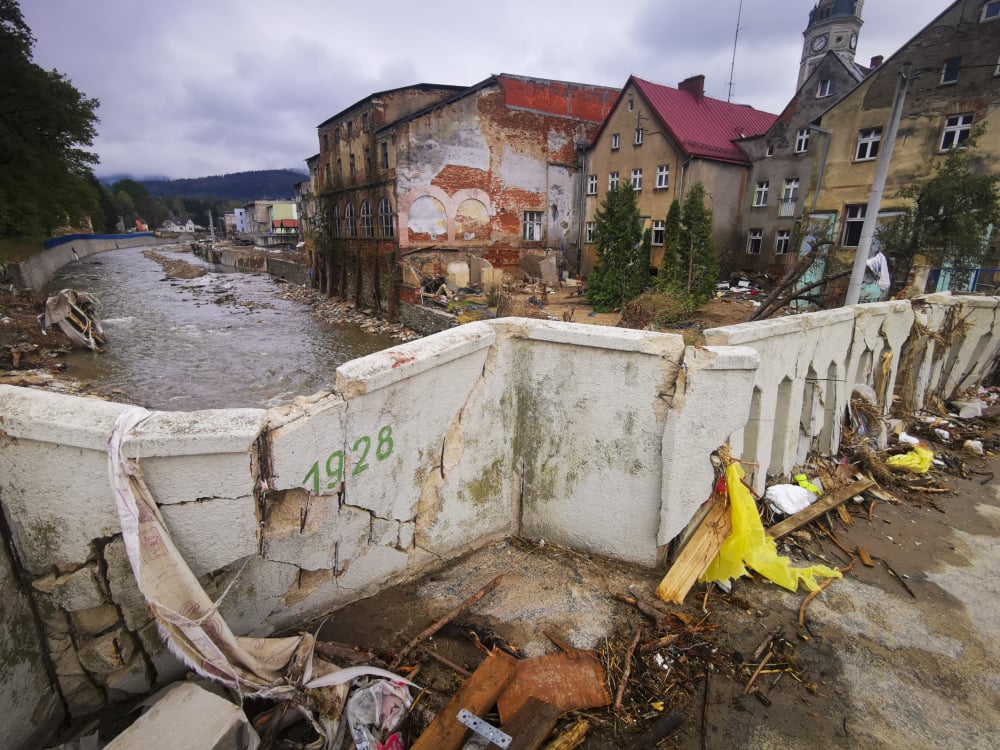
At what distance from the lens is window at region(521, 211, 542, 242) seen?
23109mm

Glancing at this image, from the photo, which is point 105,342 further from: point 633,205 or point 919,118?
point 919,118

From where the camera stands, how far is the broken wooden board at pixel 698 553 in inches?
126

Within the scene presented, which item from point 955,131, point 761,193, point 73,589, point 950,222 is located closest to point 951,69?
point 955,131

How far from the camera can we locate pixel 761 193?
23016 millimetres

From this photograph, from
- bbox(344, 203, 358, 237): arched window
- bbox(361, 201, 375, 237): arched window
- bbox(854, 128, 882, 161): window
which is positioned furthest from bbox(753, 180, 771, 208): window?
bbox(344, 203, 358, 237): arched window

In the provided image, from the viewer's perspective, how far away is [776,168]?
22.2 meters

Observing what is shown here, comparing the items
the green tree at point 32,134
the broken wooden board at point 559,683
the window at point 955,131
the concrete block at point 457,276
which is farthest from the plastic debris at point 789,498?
the green tree at point 32,134

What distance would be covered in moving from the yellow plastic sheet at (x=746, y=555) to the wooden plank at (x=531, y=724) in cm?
157

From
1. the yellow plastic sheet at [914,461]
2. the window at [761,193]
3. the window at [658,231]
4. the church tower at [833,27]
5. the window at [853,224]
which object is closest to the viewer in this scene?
the yellow plastic sheet at [914,461]

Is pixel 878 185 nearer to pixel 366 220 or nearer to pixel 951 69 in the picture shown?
pixel 951 69

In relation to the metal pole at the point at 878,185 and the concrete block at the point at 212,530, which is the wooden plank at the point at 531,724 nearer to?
the concrete block at the point at 212,530

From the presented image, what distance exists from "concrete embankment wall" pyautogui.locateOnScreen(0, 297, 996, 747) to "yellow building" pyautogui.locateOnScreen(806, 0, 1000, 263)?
58.6ft

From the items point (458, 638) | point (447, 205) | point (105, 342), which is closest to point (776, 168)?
point (447, 205)

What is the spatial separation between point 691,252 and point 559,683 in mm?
16605
